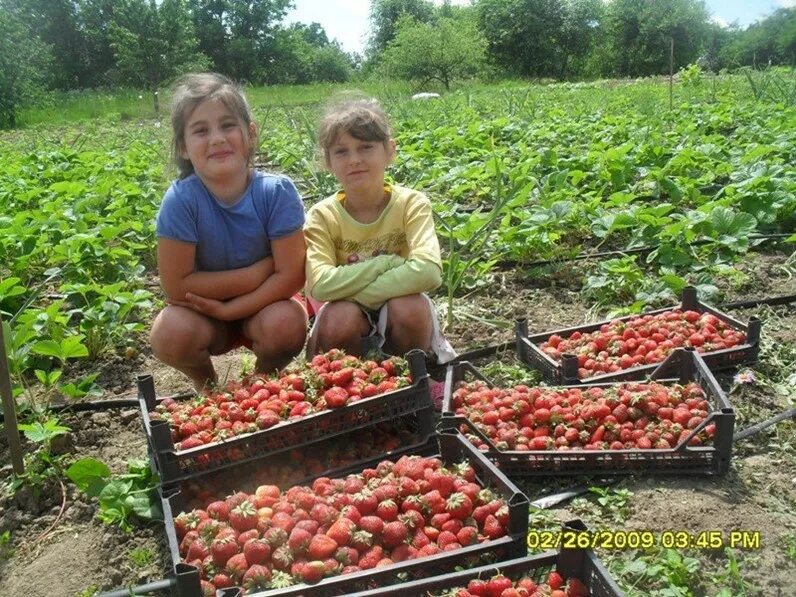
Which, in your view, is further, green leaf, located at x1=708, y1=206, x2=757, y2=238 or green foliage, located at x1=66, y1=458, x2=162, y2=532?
green leaf, located at x1=708, y1=206, x2=757, y2=238

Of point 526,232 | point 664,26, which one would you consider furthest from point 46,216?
point 664,26

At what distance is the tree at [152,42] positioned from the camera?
2988cm

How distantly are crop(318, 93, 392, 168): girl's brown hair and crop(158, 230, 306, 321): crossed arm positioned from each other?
39cm

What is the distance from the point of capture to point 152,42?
30.1 metres

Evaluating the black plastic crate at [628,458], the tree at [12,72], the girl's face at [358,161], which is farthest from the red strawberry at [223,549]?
the tree at [12,72]

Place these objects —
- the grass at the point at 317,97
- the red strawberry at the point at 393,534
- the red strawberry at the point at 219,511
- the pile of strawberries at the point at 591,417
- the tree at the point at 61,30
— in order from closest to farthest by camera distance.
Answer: the red strawberry at the point at 393,534
the red strawberry at the point at 219,511
the pile of strawberries at the point at 591,417
the grass at the point at 317,97
the tree at the point at 61,30

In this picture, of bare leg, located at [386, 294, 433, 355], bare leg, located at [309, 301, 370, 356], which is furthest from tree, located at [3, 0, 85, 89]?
bare leg, located at [386, 294, 433, 355]

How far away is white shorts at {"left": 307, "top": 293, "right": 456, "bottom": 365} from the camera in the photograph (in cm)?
290

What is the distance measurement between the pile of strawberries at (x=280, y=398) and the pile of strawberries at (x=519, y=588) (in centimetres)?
79

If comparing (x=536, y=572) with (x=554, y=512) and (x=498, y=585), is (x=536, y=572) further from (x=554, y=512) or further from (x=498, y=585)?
(x=554, y=512)

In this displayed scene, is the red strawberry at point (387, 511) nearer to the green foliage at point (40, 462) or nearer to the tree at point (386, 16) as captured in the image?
A: the green foliage at point (40, 462)

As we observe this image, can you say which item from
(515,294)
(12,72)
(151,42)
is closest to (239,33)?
(151,42)

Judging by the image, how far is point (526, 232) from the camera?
427 centimetres

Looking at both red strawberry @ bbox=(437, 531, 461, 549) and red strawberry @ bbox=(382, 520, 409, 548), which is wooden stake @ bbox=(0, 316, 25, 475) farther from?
red strawberry @ bbox=(437, 531, 461, 549)
